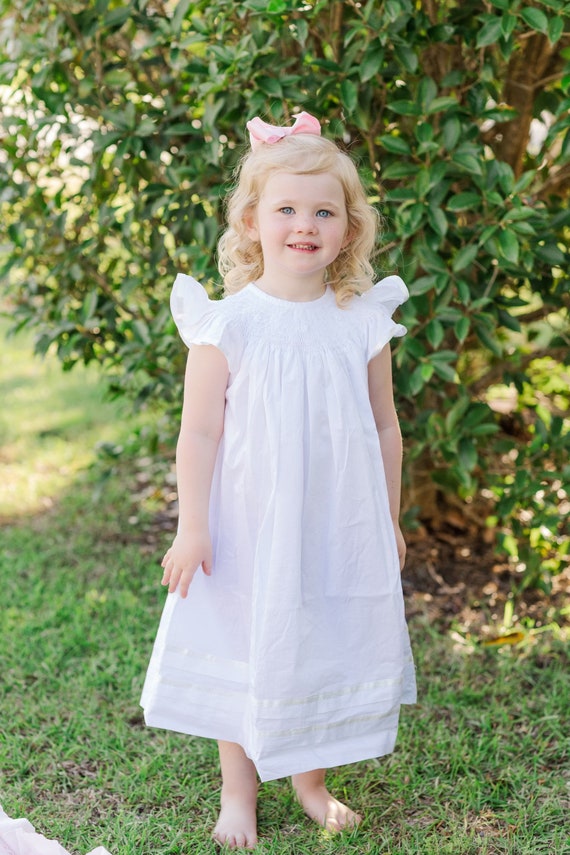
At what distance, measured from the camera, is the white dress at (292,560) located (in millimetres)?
1851

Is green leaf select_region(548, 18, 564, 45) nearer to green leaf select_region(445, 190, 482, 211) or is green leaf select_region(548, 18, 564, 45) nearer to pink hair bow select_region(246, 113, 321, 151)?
green leaf select_region(445, 190, 482, 211)

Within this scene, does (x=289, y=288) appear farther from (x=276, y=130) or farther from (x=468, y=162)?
(x=468, y=162)

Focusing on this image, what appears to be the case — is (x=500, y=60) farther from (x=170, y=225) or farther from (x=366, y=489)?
(x=366, y=489)

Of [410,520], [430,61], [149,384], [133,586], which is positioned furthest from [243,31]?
[133,586]

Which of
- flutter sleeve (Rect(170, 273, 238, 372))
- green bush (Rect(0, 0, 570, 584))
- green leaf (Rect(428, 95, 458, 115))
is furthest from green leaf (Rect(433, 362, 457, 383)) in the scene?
flutter sleeve (Rect(170, 273, 238, 372))

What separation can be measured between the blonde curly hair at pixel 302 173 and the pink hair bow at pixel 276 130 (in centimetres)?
1

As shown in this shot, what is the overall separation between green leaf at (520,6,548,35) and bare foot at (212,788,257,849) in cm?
182

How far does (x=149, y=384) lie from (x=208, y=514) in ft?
3.75

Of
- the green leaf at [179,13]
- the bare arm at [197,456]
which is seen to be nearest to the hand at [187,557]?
the bare arm at [197,456]

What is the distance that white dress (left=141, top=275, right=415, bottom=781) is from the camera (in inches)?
72.9

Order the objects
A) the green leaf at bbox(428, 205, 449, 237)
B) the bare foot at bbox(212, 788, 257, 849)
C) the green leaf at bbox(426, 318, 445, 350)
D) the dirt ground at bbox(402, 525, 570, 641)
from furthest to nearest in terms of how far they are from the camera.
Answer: the dirt ground at bbox(402, 525, 570, 641) < the green leaf at bbox(426, 318, 445, 350) < the green leaf at bbox(428, 205, 449, 237) < the bare foot at bbox(212, 788, 257, 849)

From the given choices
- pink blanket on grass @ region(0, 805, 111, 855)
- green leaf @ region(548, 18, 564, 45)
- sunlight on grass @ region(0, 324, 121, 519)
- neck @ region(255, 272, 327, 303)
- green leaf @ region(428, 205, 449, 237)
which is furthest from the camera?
sunlight on grass @ region(0, 324, 121, 519)

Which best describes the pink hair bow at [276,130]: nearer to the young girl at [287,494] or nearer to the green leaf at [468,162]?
the young girl at [287,494]

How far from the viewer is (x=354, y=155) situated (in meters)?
2.57
